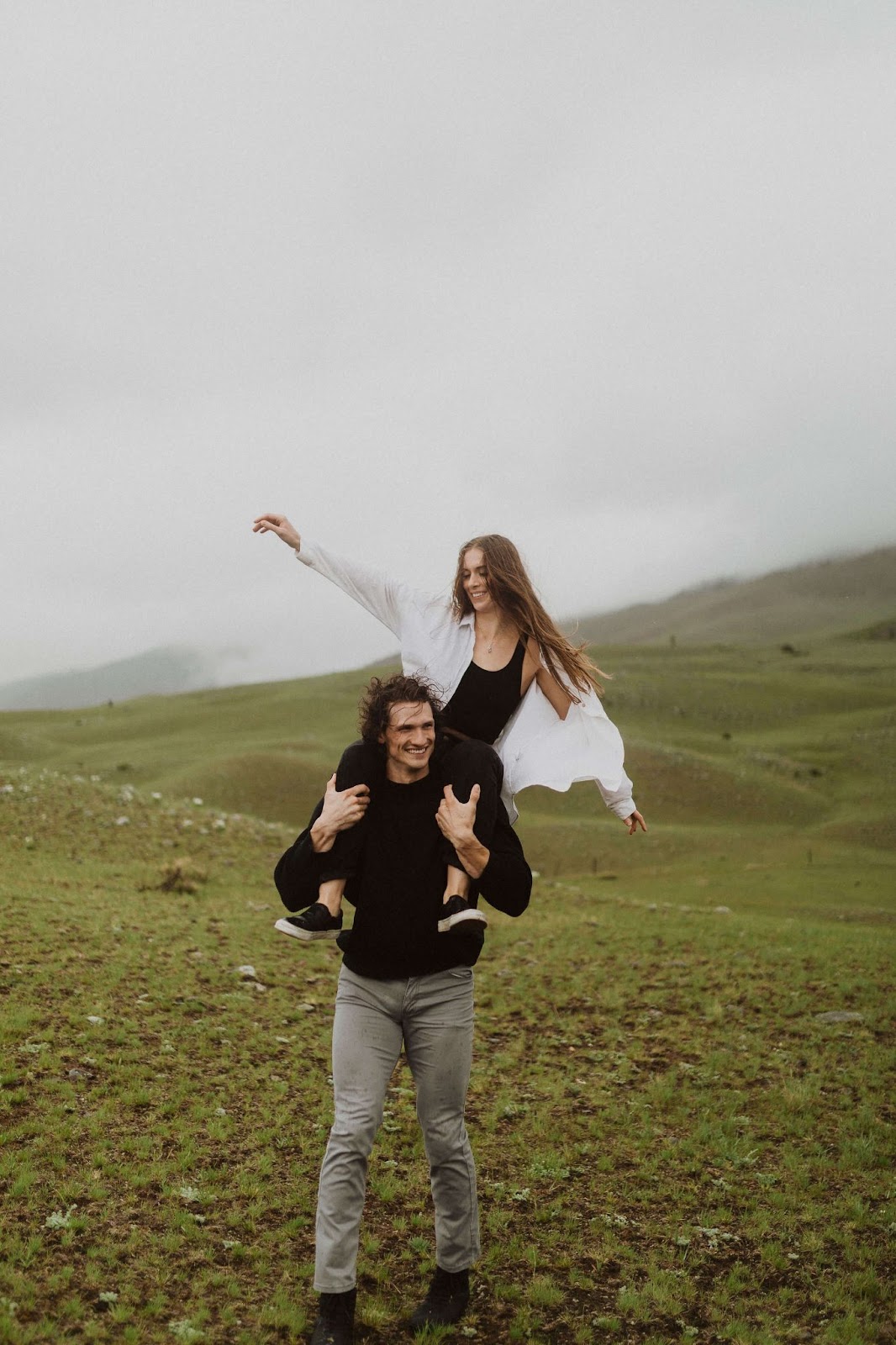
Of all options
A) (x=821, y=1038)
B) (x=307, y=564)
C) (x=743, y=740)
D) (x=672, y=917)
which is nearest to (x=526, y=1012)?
(x=821, y=1038)

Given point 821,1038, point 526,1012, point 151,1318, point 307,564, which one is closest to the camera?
point 151,1318

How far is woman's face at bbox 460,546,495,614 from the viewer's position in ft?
21.7

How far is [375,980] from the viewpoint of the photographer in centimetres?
580

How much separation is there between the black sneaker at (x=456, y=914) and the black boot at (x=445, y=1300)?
222 centimetres

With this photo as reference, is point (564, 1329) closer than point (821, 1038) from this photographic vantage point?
Yes

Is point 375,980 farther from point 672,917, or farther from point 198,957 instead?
point 672,917

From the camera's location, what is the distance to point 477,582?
6.61m

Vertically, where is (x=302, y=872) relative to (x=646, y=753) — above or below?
above

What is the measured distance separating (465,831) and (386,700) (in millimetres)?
904

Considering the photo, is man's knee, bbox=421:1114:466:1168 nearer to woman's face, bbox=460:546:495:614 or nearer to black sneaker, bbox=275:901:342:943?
black sneaker, bbox=275:901:342:943

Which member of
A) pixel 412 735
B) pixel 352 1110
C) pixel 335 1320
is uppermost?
pixel 412 735

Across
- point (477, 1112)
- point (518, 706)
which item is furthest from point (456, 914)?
point (477, 1112)

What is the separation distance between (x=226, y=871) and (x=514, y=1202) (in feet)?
46.0

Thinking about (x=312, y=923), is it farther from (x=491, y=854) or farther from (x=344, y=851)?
(x=491, y=854)
